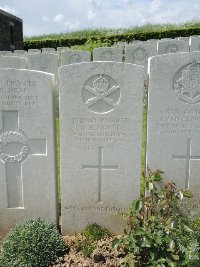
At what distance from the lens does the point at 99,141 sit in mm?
3613

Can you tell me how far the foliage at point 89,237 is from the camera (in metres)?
3.43

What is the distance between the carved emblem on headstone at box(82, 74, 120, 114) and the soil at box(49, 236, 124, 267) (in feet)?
4.59

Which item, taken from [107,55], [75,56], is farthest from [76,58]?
[107,55]

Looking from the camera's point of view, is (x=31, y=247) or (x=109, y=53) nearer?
(x=31, y=247)

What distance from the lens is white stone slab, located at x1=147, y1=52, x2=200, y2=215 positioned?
3.45 metres

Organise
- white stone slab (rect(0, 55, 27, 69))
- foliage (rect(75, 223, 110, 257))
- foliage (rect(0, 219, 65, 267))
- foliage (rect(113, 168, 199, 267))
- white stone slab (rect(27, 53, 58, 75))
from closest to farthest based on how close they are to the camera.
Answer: foliage (rect(113, 168, 199, 267)) < foliage (rect(0, 219, 65, 267)) < foliage (rect(75, 223, 110, 257)) < white stone slab (rect(0, 55, 27, 69)) < white stone slab (rect(27, 53, 58, 75))

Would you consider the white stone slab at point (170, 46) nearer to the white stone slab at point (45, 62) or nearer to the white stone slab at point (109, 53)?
the white stone slab at point (109, 53)

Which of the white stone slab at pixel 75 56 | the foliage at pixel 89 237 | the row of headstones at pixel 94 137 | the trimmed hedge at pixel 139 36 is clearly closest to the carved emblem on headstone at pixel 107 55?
the white stone slab at pixel 75 56

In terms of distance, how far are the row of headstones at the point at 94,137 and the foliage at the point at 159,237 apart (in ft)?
1.31

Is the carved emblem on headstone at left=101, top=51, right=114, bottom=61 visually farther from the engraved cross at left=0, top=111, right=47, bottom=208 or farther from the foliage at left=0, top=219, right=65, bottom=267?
the foliage at left=0, top=219, right=65, bottom=267

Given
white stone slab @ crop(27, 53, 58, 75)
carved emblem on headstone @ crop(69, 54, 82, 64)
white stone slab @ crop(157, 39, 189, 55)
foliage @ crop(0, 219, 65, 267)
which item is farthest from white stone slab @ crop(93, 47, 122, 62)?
foliage @ crop(0, 219, 65, 267)

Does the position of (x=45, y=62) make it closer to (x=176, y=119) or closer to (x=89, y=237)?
(x=176, y=119)

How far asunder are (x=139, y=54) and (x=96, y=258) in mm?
8204

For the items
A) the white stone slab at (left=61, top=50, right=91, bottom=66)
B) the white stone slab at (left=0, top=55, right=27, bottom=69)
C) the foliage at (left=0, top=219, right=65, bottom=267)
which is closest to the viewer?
the foliage at (left=0, top=219, right=65, bottom=267)
